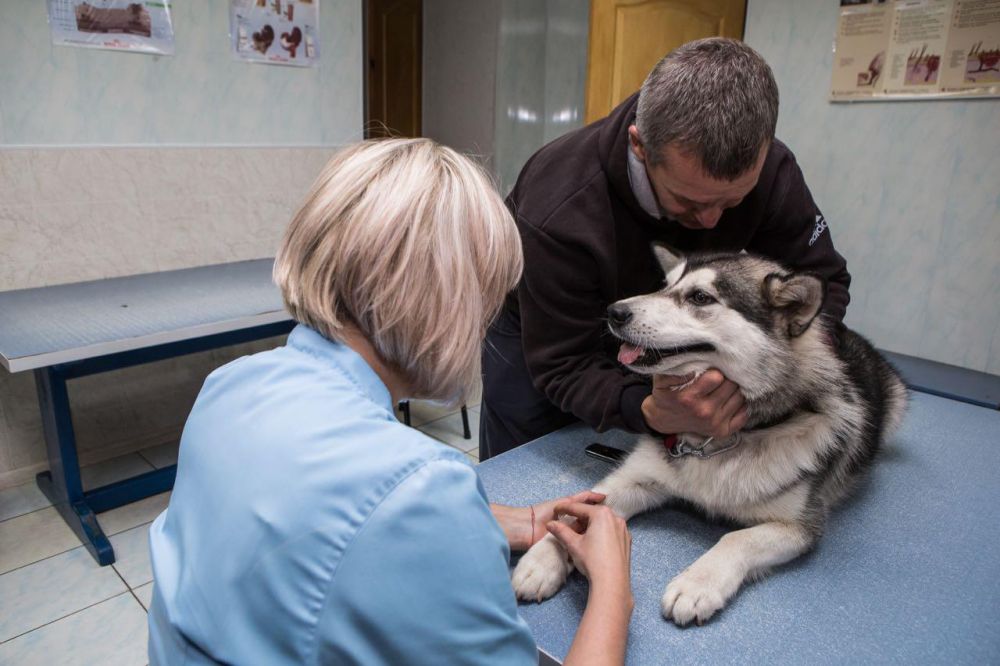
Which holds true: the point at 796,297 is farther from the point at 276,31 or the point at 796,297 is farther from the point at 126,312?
the point at 276,31

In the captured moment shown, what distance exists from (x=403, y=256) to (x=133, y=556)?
256cm

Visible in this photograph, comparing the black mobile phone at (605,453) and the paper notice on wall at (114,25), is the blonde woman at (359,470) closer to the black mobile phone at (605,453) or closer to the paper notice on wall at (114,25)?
the black mobile phone at (605,453)

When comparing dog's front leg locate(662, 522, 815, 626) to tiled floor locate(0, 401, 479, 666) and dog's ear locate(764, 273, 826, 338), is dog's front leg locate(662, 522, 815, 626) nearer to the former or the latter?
dog's ear locate(764, 273, 826, 338)

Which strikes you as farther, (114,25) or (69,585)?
(114,25)

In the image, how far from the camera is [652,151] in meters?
1.36

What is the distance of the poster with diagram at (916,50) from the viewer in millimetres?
2969

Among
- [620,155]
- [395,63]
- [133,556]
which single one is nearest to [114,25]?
[133,556]

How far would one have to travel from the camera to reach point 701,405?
1.24 meters

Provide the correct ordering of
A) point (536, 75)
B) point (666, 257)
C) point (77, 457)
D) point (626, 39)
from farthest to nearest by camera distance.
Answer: point (536, 75)
point (626, 39)
point (77, 457)
point (666, 257)

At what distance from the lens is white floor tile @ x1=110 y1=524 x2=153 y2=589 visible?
2.60m

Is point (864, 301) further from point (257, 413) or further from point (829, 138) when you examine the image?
point (257, 413)

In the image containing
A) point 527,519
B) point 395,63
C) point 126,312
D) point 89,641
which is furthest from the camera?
point 395,63

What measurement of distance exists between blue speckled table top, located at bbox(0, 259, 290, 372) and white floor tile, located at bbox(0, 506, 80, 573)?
3.10 feet

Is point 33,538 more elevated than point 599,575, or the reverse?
point 599,575
